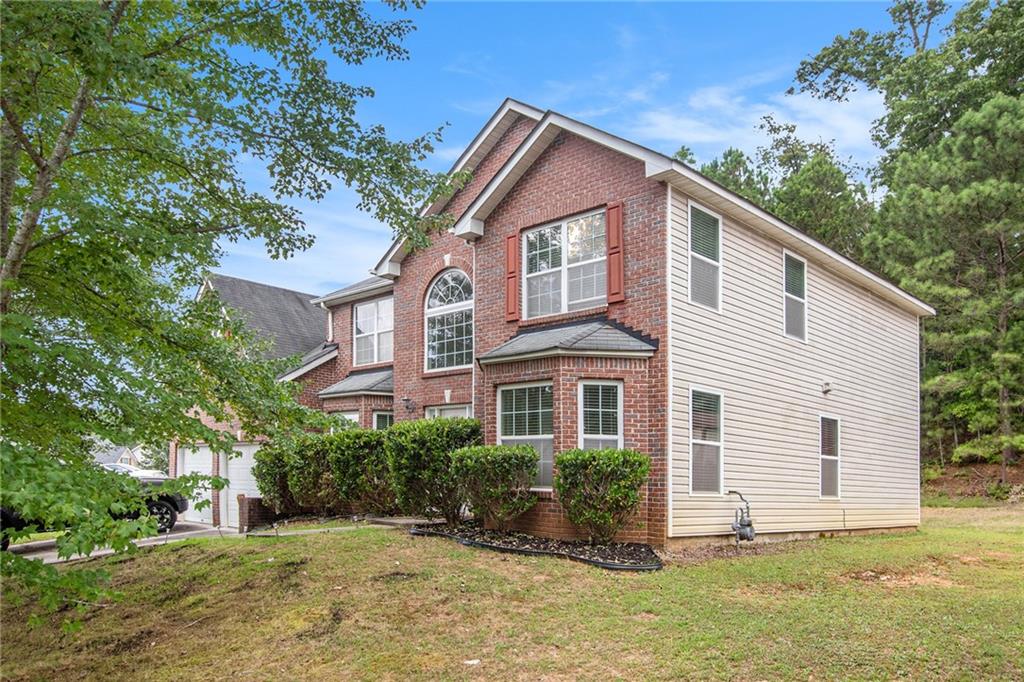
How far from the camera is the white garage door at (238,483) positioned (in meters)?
18.6

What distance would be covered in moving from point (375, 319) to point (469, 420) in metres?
6.89

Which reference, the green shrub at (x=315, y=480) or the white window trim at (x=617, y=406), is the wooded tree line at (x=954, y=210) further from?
the green shrub at (x=315, y=480)

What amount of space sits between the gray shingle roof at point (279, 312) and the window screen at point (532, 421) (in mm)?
10558

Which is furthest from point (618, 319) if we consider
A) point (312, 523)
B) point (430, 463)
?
point (312, 523)

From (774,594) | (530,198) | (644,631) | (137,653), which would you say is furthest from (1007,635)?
(530,198)

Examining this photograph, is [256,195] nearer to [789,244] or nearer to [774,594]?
[774,594]

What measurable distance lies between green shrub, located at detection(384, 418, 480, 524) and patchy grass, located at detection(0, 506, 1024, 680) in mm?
1362

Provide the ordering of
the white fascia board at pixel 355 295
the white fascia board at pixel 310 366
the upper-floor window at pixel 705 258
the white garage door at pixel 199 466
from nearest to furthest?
the upper-floor window at pixel 705 258, the white fascia board at pixel 355 295, the white fascia board at pixel 310 366, the white garage door at pixel 199 466

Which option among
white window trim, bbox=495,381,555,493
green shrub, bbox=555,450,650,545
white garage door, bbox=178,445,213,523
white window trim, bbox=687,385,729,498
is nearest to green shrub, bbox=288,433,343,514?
white window trim, bbox=495,381,555,493

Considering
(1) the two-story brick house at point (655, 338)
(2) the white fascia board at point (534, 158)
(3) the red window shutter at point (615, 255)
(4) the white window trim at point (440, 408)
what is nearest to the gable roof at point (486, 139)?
(1) the two-story brick house at point (655, 338)

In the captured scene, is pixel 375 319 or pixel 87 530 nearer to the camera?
pixel 87 530

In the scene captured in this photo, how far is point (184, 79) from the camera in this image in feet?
18.9

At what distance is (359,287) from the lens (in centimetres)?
1839

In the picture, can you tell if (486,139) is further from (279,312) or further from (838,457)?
(279,312)
